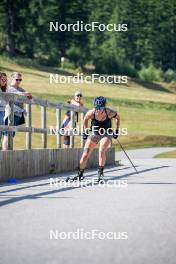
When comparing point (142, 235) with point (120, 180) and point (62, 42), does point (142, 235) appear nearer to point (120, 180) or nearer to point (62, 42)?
point (120, 180)

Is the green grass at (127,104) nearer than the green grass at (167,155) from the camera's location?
No

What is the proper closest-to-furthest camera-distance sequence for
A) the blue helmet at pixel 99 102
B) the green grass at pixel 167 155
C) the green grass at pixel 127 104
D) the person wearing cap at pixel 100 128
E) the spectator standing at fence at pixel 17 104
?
the blue helmet at pixel 99 102, the person wearing cap at pixel 100 128, the spectator standing at fence at pixel 17 104, the green grass at pixel 167 155, the green grass at pixel 127 104

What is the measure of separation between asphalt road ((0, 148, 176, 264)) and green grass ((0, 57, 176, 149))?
25.1 m

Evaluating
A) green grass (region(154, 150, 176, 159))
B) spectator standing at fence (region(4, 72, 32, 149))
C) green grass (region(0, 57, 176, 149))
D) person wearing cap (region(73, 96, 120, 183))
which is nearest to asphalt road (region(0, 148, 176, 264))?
person wearing cap (region(73, 96, 120, 183))

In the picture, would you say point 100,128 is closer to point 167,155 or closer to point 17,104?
point 17,104

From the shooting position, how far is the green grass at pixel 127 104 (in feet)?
148

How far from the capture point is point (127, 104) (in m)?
80.8

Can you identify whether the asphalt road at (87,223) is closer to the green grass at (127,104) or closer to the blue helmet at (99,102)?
the blue helmet at (99,102)

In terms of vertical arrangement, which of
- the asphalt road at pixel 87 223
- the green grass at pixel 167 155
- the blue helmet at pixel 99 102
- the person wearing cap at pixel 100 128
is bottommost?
the green grass at pixel 167 155

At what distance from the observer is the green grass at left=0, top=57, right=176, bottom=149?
45125 mm

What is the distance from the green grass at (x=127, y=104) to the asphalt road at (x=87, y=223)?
2506 centimetres

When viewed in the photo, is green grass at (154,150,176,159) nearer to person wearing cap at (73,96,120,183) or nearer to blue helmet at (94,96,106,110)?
person wearing cap at (73,96,120,183)

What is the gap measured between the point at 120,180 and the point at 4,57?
95.2 meters

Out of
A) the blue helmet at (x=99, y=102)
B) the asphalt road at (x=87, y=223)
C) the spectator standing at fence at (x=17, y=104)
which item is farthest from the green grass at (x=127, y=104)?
the asphalt road at (x=87, y=223)
